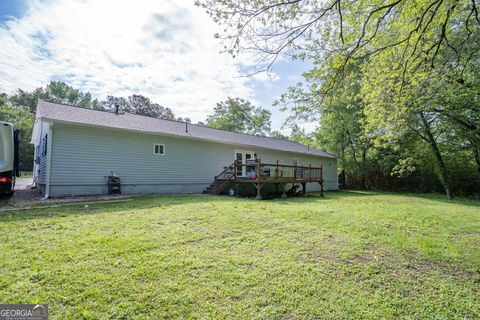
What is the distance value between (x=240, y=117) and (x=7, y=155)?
28.9 m

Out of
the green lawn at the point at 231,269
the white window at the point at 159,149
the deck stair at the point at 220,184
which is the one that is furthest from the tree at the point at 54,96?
the green lawn at the point at 231,269

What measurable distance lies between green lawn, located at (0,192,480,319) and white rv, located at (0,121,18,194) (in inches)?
105

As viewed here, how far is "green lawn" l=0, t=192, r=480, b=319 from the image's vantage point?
7.34 feet

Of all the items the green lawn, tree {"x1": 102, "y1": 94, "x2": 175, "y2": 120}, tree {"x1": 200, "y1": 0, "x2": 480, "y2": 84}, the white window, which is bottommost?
the green lawn

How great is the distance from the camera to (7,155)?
6.95m

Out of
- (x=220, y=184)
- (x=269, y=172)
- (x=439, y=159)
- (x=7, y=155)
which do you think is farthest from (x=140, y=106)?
(x=439, y=159)

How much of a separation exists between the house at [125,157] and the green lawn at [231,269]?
3.80 meters

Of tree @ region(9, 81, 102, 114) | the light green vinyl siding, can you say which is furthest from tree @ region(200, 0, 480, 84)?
tree @ region(9, 81, 102, 114)

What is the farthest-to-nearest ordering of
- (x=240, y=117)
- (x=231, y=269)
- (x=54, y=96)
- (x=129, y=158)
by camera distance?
(x=54, y=96) < (x=240, y=117) < (x=129, y=158) < (x=231, y=269)

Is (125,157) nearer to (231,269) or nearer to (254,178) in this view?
(254,178)

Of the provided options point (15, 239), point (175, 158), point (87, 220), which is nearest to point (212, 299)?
point (15, 239)

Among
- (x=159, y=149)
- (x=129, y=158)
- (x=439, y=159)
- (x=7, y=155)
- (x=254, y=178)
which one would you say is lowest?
(x=254, y=178)

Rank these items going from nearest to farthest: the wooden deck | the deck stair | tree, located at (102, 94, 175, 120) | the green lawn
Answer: the green lawn, the wooden deck, the deck stair, tree, located at (102, 94, 175, 120)

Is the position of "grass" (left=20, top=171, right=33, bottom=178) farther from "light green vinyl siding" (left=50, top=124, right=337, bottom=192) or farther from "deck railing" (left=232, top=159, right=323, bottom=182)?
"deck railing" (left=232, top=159, right=323, bottom=182)
